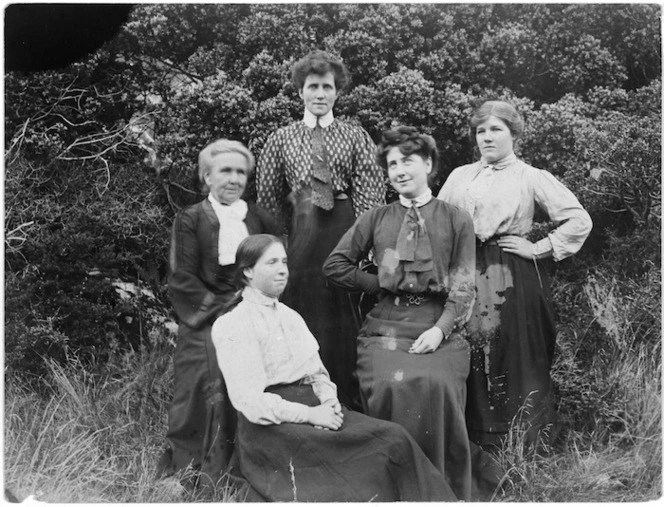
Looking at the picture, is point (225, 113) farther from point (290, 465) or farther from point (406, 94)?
point (290, 465)

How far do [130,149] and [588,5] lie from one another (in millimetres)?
3168

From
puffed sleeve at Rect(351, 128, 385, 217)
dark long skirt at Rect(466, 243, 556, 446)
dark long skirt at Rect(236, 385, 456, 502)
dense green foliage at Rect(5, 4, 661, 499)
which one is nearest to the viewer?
dark long skirt at Rect(236, 385, 456, 502)

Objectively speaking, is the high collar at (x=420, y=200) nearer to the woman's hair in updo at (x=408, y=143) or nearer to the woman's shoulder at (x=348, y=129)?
the woman's hair in updo at (x=408, y=143)

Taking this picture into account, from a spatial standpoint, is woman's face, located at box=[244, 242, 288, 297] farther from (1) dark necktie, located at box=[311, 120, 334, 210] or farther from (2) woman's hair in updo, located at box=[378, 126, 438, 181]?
(2) woman's hair in updo, located at box=[378, 126, 438, 181]

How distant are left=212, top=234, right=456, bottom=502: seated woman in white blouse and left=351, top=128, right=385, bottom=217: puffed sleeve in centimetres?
86

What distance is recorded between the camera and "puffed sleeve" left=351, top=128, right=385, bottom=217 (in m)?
5.01

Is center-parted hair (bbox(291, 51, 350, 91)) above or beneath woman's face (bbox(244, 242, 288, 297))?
above

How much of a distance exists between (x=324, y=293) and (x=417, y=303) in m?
0.67

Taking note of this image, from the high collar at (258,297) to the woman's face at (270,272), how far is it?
0.8 inches

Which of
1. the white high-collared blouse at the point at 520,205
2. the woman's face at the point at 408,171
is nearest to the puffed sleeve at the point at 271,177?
the woman's face at the point at 408,171

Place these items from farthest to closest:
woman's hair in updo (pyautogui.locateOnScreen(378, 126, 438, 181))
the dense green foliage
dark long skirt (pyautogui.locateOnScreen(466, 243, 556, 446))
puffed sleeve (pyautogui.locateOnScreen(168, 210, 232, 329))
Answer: the dense green foliage → dark long skirt (pyautogui.locateOnScreen(466, 243, 556, 446)) → puffed sleeve (pyautogui.locateOnScreen(168, 210, 232, 329)) → woman's hair in updo (pyautogui.locateOnScreen(378, 126, 438, 181))

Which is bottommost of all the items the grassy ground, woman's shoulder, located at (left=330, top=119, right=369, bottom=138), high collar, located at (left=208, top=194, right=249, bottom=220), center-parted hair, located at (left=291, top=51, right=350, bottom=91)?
the grassy ground

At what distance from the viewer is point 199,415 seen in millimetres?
4688

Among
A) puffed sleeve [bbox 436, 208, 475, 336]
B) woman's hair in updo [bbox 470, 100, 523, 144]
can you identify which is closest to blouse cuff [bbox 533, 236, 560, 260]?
puffed sleeve [bbox 436, 208, 475, 336]
